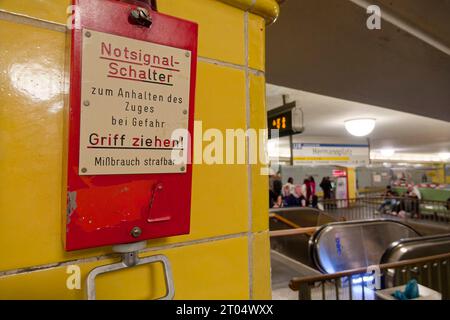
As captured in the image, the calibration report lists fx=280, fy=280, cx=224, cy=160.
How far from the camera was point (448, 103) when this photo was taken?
3.14m

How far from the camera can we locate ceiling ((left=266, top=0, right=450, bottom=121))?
1.82 m

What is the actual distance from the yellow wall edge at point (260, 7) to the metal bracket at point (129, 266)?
0.51m

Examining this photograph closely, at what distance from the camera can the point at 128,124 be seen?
42 centimetres

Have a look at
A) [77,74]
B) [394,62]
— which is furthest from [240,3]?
[394,62]

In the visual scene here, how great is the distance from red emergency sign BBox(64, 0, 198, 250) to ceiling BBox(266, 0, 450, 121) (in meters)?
1.61

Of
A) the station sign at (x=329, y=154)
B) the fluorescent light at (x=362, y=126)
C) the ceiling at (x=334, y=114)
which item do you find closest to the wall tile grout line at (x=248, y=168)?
the ceiling at (x=334, y=114)

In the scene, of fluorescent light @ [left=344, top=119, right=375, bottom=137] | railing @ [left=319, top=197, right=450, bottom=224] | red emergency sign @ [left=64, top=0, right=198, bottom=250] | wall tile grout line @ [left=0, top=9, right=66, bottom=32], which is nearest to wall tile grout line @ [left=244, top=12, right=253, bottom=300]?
red emergency sign @ [left=64, top=0, right=198, bottom=250]

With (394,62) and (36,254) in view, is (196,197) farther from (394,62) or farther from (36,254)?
(394,62)

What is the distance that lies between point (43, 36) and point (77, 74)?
9 cm

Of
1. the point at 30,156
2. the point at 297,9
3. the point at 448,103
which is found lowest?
the point at 30,156

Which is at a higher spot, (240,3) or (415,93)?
(415,93)

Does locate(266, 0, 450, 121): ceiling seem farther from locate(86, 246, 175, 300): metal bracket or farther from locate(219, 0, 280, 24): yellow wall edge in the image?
locate(86, 246, 175, 300): metal bracket
